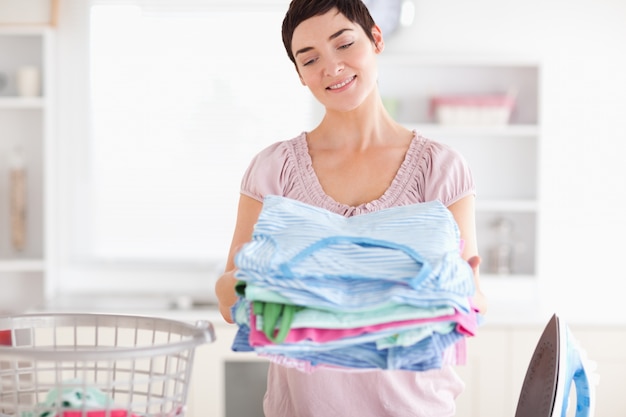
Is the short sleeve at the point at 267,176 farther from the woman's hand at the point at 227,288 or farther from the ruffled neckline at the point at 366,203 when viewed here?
the woman's hand at the point at 227,288

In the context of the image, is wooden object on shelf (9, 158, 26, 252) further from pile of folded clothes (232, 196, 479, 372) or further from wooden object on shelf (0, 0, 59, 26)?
pile of folded clothes (232, 196, 479, 372)

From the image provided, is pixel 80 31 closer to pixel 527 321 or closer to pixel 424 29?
pixel 424 29

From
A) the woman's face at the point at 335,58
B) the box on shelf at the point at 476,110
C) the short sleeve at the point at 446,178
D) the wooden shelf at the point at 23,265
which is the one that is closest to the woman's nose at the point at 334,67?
the woman's face at the point at 335,58

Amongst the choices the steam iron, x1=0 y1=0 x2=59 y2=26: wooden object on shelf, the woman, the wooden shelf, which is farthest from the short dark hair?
x1=0 y1=0 x2=59 y2=26: wooden object on shelf

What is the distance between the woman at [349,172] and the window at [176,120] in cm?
A: 234

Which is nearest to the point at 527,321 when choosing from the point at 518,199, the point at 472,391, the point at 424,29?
the point at 472,391

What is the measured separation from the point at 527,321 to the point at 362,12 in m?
2.11

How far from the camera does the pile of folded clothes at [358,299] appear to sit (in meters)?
1.04

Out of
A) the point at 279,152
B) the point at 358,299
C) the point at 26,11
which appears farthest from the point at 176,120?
the point at 358,299

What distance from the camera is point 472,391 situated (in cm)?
329

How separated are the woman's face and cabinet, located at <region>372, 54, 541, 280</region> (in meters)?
2.32

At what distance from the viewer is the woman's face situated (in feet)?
4.70

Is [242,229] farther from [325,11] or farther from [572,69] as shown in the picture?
[572,69]

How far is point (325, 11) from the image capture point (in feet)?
4.70
